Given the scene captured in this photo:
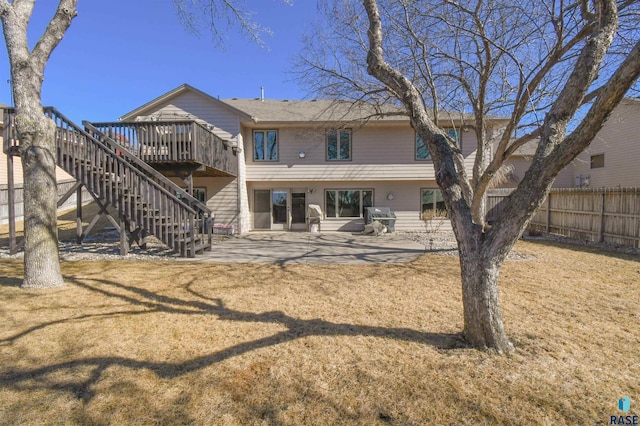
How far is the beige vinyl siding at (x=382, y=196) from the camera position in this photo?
14.2 meters

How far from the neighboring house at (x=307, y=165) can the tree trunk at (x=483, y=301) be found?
10722 mm

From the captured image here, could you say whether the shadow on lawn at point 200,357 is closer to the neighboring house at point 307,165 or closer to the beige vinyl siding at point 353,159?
the neighboring house at point 307,165

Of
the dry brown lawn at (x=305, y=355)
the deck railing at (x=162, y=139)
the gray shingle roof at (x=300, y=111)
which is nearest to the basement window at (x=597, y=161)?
the gray shingle roof at (x=300, y=111)

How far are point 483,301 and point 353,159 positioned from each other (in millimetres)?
11433

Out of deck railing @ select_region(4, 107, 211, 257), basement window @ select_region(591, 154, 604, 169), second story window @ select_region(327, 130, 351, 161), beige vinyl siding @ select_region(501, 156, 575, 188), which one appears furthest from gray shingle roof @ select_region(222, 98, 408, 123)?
basement window @ select_region(591, 154, 604, 169)

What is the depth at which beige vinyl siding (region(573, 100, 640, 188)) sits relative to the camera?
547 inches

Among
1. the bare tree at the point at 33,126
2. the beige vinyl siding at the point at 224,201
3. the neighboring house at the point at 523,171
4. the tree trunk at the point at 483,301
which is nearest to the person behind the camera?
the tree trunk at the point at 483,301

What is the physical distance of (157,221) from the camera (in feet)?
26.5

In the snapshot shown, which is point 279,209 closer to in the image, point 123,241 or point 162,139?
point 162,139

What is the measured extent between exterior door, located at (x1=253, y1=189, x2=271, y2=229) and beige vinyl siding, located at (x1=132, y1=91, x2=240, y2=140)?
9.68 ft

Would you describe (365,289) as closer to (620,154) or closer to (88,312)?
(88,312)

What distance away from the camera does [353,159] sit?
1392 centimetres

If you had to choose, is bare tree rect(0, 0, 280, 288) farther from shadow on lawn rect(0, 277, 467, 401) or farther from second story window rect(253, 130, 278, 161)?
second story window rect(253, 130, 278, 161)

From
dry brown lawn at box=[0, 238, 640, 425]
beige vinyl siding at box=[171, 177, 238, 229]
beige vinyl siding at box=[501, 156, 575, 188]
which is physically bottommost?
dry brown lawn at box=[0, 238, 640, 425]
